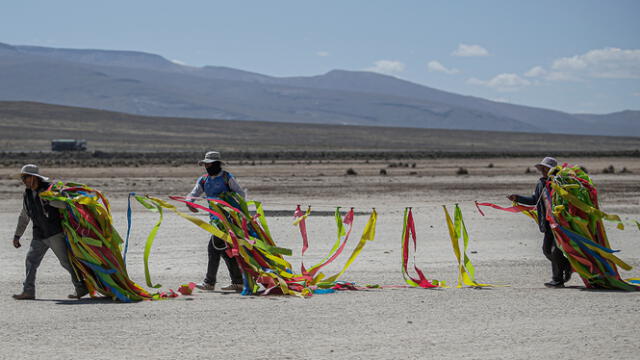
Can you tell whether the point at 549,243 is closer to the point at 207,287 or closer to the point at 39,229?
the point at 207,287

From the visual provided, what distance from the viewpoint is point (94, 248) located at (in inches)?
371

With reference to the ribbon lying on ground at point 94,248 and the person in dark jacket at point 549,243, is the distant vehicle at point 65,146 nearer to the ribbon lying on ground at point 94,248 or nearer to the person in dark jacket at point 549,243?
the ribbon lying on ground at point 94,248

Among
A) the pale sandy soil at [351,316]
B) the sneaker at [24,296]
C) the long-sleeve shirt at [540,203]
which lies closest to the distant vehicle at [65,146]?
the pale sandy soil at [351,316]

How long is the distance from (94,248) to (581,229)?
18.4 feet

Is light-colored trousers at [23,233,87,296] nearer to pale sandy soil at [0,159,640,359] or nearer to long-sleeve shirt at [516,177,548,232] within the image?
pale sandy soil at [0,159,640,359]

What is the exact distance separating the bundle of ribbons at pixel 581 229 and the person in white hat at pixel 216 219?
3.77m

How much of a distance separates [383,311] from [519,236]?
321 inches

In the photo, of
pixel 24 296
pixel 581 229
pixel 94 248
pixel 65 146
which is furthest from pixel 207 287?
pixel 65 146

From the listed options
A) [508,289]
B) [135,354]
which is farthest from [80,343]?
[508,289]

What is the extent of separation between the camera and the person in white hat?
10.2 metres

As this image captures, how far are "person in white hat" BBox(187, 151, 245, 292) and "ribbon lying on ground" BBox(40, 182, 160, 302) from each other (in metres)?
0.85

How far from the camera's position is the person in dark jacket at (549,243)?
10219 mm

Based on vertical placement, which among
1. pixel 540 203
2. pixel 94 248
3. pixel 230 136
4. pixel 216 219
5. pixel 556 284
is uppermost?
pixel 230 136

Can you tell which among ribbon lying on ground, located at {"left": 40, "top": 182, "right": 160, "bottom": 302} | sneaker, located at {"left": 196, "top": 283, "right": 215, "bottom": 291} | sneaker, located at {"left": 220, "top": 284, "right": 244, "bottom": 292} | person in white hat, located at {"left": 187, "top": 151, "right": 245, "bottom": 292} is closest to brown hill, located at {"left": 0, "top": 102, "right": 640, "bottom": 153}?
person in white hat, located at {"left": 187, "top": 151, "right": 245, "bottom": 292}
